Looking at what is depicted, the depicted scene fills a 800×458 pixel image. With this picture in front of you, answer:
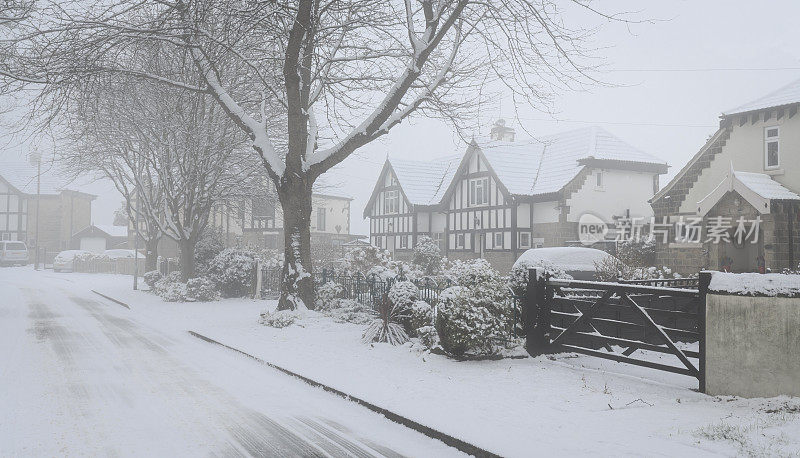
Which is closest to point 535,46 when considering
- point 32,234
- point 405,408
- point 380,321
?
point 380,321

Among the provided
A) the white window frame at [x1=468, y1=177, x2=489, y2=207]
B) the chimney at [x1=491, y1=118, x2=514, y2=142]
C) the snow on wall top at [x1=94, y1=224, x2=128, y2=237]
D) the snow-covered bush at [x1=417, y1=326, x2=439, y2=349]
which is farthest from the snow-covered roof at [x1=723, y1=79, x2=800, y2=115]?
the snow on wall top at [x1=94, y1=224, x2=128, y2=237]

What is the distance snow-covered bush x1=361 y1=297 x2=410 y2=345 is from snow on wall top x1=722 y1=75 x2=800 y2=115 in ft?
65.4

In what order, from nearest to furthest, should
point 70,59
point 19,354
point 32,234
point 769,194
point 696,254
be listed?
point 19,354 → point 70,59 → point 769,194 → point 696,254 → point 32,234

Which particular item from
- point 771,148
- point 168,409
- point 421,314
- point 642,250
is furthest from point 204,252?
point 771,148

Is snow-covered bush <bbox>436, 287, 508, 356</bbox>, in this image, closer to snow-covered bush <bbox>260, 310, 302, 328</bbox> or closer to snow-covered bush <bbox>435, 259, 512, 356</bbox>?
snow-covered bush <bbox>435, 259, 512, 356</bbox>

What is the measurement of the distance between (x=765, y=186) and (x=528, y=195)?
1376 centimetres

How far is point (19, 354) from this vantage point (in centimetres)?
1054

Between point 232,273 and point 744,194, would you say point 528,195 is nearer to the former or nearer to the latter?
point 744,194

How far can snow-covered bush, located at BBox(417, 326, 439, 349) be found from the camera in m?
10.4

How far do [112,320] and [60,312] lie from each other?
3.36m

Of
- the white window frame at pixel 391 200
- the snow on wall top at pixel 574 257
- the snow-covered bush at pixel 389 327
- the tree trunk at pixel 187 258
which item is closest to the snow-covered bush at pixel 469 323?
the snow-covered bush at pixel 389 327

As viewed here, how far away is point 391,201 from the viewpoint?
4425cm

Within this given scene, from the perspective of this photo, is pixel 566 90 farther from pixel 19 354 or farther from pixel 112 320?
pixel 112 320

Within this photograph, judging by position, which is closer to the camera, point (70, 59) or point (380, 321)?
point (380, 321)
